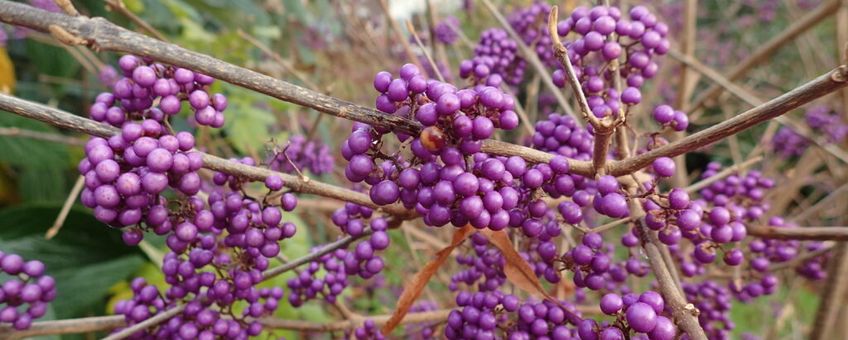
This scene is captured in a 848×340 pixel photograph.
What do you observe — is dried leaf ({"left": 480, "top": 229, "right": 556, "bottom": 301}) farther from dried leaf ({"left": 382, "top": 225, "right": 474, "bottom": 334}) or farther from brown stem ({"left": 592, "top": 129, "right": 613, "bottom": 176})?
brown stem ({"left": 592, "top": 129, "right": 613, "bottom": 176})

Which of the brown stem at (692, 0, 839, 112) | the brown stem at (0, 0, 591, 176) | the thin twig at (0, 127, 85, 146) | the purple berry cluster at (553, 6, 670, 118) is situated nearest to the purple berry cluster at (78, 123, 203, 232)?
the brown stem at (0, 0, 591, 176)

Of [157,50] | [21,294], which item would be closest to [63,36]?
[157,50]

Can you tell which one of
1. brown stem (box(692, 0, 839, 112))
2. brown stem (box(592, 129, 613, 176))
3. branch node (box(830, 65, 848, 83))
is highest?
brown stem (box(692, 0, 839, 112))

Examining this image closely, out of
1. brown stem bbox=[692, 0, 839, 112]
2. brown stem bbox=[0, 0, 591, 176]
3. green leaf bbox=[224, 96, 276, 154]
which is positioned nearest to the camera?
brown stem bbox=[0, 0, 591, 176]

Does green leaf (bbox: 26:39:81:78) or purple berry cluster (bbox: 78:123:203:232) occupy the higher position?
green leaf (bbox: 26:39:81:78)

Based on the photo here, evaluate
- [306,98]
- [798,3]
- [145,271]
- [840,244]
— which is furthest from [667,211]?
[798,3]

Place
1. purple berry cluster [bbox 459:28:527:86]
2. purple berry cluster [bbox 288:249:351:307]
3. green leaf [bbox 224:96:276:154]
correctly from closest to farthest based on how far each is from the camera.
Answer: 1. purple berry cluster [bbox 288:249:351:307]
2. purple berry cluster [bbox 459:28:527:86]
3. green leaf [bbox 224:96:276:154]

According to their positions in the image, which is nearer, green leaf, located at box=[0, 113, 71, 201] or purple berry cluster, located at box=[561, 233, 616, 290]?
purple berry cluster, located at box=[561, 233, 616, 290]
